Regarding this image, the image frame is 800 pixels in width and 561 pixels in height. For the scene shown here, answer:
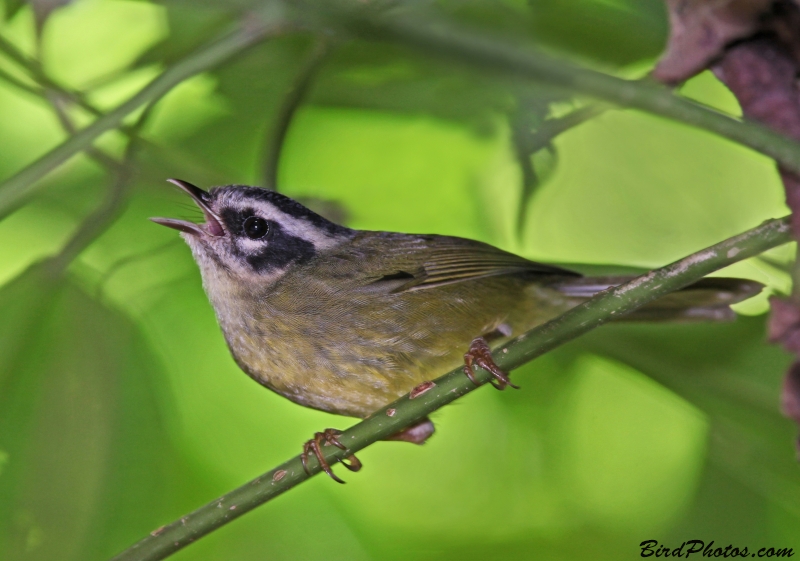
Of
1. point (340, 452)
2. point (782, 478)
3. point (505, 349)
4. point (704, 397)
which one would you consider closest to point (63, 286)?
point (340, 452)

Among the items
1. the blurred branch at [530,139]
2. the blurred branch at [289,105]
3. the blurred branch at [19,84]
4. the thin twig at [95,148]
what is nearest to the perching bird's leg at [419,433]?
the blurred branch at [530,139]

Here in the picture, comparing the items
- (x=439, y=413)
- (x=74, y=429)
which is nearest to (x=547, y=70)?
(x=439, y=413)

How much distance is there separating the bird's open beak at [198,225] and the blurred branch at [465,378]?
112cm

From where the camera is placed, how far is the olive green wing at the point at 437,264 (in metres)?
Answer: 2.96

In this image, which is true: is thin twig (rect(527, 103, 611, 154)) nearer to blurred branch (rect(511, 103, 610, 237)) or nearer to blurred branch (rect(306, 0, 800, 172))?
blurred branch (rect(511, 103, 610, 237))

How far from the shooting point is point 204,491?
9.02 ft

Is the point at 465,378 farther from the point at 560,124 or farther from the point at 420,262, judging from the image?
the point at 420,262

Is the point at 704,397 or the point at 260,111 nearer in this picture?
the point at 704,397

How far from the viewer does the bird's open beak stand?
2.73 metres

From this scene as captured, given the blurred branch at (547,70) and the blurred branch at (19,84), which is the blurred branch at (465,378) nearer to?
the blurred branch at (547,70)

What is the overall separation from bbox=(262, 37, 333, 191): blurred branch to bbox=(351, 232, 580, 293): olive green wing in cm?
56

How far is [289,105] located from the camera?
106 inches

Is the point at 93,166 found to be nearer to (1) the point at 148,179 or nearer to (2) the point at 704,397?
(1) the point at 148,179

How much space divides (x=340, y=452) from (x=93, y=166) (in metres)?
1.82
